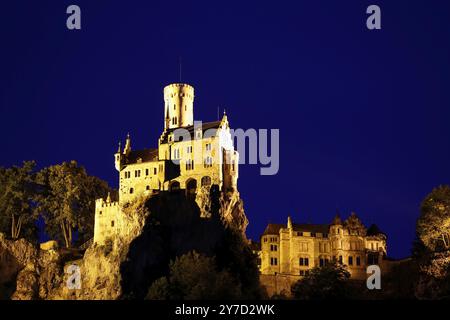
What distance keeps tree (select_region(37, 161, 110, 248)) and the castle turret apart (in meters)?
13.9

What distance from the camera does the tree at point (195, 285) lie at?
214ft

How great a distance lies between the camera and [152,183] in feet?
319

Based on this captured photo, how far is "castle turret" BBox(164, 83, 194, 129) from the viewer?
10656 centimetres

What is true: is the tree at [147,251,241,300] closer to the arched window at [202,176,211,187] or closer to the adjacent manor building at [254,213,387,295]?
the arched window at [202,176,211,187]

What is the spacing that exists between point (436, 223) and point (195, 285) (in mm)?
33963

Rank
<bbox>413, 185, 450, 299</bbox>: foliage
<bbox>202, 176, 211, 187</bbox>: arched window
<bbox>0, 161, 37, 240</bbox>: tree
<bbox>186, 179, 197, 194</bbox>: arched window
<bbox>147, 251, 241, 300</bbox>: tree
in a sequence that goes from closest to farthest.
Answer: <bbox>147, 251, 241, 300</bbox>: tree, <bbox>413, 185, 450, 299</bbox>: foliage, <bbox>186, 179, 197, 194</bbox>: arched window, <bbox>202, 176, 211, 187</bbox>: arched window, <bbox>0, 161, 37, 240</bbox>: tree

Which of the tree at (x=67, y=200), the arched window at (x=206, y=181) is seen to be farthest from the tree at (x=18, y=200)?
the arched window at (x=206, y=181)

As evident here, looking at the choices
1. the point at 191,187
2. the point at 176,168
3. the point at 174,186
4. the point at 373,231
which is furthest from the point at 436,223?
the point at 176,168

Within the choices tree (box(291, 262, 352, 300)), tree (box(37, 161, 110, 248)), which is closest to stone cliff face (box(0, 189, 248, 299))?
tree (box(37, 161, 110, 248))

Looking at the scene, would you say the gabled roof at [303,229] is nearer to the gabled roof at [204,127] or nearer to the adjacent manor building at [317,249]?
the adjacent manor building at [317,249]

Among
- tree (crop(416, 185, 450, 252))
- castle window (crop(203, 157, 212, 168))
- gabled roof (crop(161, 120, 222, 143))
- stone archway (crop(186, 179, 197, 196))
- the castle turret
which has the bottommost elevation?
tree (crop(416, 185, 450, 252))

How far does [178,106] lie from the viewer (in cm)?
10731
